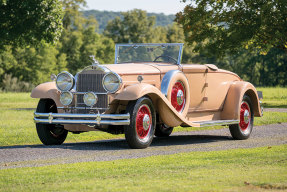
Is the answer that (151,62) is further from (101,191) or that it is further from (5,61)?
A: (5,61)

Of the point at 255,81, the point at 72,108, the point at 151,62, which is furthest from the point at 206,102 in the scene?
the point at 255,81

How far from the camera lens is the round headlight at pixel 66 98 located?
385 inches

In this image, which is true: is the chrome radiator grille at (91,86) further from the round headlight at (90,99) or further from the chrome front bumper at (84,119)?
the chrome front bumper at (84,119)

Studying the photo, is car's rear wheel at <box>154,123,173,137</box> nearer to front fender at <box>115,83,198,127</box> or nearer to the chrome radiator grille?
front fender at <box>115,83,198,127</box>

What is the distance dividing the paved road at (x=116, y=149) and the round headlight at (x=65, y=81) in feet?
3.58

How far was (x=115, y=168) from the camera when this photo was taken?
712 cm

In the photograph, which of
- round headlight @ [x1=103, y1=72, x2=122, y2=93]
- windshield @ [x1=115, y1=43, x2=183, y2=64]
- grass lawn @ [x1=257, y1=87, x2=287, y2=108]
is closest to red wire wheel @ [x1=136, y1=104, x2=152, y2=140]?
round headlight @ [x1=103, y1=72, x2=122, y2=93]

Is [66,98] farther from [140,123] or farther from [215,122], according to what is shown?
[215,122]

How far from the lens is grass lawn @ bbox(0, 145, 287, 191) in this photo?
5750 millimetres

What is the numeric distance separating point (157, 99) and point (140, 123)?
0.76 meters

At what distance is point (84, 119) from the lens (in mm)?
9414

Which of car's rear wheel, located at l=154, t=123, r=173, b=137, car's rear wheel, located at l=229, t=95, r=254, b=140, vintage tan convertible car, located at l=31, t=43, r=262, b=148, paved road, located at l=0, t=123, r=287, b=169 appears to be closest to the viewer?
paved road, located at l=0, t=123, r=287, b=169

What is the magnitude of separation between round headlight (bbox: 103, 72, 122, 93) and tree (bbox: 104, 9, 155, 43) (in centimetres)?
8815

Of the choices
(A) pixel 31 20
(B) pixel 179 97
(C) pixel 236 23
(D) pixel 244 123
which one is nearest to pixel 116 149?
(B) pixel 179 97
